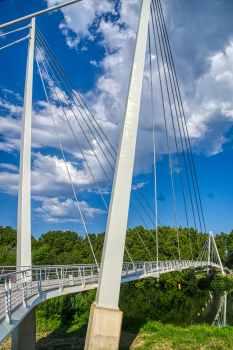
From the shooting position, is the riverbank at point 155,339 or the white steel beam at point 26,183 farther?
the riverbank at point 155,339

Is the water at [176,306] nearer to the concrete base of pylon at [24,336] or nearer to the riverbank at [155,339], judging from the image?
the riverbank at [155,339]

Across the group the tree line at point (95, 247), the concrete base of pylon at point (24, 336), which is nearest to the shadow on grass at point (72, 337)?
the concrete base of pylon at point (24, 336)

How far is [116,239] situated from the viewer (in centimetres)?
777

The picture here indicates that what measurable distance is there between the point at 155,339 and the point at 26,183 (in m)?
11.5

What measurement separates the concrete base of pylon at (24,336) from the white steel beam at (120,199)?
530 cm

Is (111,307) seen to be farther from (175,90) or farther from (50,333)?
(175,90)

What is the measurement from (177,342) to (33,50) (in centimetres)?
1857

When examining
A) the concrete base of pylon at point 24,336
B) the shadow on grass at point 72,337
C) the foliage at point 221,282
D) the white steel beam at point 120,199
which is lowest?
the foliage at point 221,282

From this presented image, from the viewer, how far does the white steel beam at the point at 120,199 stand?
7578 millimetres

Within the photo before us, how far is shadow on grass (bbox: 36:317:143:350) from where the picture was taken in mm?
13516

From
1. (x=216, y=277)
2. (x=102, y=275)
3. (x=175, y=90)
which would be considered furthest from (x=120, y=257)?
(x=216, y=277)

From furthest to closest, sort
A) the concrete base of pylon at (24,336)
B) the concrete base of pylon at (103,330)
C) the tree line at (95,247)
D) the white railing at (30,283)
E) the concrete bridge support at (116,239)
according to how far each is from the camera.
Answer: the tree line at (95,247), the concrete base of pylon at (24,336), the concrete bridge support at (116,239), the concrete base of pylon at (103,330), the white railing at (30,283)

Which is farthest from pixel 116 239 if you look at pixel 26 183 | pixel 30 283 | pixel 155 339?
pixel 155 339

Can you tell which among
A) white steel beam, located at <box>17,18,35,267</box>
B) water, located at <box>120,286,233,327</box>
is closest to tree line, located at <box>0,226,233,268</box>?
water, located at <box>120,286,233,327</box>
